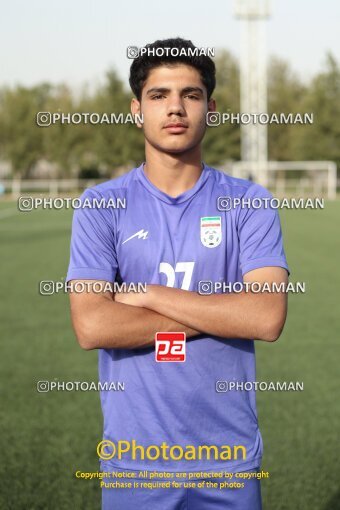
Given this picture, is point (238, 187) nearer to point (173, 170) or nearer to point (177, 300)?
point (173, 170)

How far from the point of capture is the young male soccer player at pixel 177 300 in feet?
9.94

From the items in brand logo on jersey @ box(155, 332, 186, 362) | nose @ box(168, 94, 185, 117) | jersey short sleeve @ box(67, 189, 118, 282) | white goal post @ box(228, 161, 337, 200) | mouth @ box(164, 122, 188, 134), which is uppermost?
white goal post @ box(228, 161, 337, 200)

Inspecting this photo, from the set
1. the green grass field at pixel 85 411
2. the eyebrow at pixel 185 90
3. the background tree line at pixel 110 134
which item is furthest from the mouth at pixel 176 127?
the background tree line at pixel 110 134

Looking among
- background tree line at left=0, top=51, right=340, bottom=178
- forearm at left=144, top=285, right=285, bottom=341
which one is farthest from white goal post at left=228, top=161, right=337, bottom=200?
forearm at left=144, top=285, right=285, bottom=341

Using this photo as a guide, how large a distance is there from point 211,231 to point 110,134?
61.9 meters

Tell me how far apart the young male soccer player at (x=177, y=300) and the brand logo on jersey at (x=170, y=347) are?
2 centimetres

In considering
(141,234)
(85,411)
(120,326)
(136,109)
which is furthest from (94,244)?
(85,411)

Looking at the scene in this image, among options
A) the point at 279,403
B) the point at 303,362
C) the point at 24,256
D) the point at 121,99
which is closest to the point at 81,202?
the point at 279,403

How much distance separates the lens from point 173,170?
3078mm

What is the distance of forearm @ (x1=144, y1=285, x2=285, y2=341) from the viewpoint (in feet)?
10.1

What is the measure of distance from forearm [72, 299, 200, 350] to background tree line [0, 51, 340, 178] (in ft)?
182

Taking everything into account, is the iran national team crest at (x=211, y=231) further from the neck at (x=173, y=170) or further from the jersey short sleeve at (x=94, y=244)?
the jersey short sleeve at (x=94, y=244)

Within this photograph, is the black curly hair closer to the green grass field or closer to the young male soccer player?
the young male soccer player

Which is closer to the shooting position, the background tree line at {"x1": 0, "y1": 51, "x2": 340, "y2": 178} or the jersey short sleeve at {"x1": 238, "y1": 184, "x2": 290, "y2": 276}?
the jersey short sleeve at {"x1": 238, "y1": 184, "x2": 290, "y2": 276}
